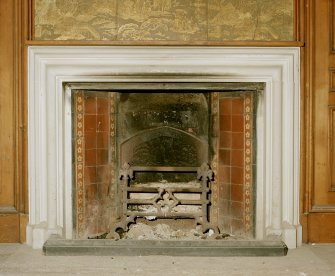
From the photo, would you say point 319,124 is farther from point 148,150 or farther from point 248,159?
point 148,150

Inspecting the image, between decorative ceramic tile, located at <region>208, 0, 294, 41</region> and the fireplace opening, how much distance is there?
0.41 meters

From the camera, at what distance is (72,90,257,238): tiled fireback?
141 inches

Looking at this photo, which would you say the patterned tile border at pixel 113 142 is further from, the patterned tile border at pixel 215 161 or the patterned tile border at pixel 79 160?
the patterned tile border at pixel 215 161

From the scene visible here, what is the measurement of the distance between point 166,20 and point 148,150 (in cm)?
125

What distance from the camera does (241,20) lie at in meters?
3.38

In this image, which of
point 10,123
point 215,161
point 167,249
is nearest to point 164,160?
point 215,161

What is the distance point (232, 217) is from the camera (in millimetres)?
3723

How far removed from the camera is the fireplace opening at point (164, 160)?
3576 millimetres

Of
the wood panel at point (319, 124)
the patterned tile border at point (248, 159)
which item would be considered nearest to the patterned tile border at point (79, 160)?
the patterned tile border at point (248, 159)

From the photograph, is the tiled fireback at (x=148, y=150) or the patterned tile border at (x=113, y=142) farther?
the patterned tile border at (x=113, y=142)

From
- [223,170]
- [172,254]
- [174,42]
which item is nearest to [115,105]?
[174,42]

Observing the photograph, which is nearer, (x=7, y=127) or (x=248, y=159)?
(x=7, y=127)

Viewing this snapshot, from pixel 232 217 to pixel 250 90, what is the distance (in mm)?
1169

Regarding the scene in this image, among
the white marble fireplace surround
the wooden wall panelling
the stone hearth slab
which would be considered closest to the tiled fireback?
the white marble fireplace surround
